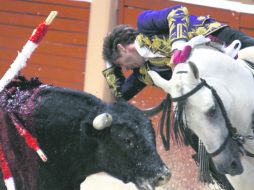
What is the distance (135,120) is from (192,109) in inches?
12.5

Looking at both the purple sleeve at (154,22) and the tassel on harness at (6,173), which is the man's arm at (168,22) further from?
the tassel on harness at (6,173)

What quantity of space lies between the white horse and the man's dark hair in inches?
19.6

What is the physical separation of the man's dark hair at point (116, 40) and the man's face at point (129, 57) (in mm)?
24

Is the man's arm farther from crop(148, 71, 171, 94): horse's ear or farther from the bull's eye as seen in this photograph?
the bull's eye

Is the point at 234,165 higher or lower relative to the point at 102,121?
lower

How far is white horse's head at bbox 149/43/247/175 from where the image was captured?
3371mm

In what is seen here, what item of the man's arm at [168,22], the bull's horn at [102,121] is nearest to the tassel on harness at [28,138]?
the bull's horn at [102,121]

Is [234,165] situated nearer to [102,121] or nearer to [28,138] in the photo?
[102,121]

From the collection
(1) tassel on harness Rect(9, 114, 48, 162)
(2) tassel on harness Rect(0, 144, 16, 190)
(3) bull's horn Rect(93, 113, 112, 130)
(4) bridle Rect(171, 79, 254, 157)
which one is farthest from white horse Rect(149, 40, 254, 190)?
(2) tassel on harness Rect(0, 144, 16, 190)

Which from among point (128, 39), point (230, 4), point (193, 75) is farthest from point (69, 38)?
point (193, 75)

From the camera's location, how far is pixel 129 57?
4094 millimetres

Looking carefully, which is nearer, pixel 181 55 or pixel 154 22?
pixel 181 55

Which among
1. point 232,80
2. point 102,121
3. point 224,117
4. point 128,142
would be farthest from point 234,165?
point 102,121

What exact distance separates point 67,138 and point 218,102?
67 cm
